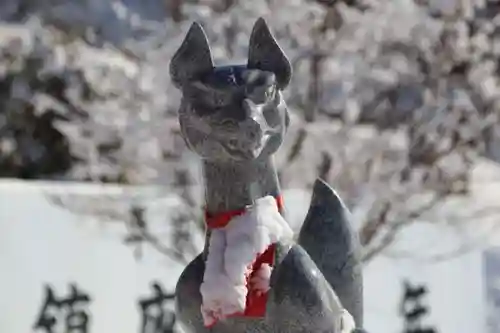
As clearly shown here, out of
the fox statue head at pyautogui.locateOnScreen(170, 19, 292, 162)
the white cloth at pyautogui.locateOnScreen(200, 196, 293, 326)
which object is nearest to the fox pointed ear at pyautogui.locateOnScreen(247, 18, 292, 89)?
the fox statue head at pyautogui.locateOnScreen(170, 19, 292, 162)

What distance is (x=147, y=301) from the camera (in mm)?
2955

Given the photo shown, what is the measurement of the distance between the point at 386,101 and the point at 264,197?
2141 millimetres

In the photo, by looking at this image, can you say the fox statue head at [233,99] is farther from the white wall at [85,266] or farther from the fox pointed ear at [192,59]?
the white wall at [85,266]

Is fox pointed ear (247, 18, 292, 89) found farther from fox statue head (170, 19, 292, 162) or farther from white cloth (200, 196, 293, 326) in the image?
white cloth (200, 196, 293, 326)

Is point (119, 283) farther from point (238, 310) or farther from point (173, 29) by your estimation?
point (238, 310)

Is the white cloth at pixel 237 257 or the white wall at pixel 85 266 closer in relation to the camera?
the white cloth at pixel 237 257

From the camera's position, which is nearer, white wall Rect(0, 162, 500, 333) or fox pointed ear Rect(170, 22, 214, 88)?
fox pointed ear Rect(170, 22, 214, 88)

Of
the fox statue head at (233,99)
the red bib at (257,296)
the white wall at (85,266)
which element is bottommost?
the white wall at (85,266)

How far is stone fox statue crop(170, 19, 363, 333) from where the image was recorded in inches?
50.2

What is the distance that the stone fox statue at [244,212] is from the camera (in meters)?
1.27

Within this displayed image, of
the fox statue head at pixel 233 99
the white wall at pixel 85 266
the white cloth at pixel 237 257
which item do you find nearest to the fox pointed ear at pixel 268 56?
the fox statue head at pixel 233 99

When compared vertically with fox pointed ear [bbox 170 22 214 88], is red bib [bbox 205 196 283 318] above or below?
below

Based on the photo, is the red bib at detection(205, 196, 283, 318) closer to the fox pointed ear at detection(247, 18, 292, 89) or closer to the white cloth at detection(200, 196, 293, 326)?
the white cloth at detection(200, 196, 293, 326)

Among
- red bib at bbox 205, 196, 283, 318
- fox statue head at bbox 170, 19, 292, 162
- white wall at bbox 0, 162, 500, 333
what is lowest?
white wall at bbox 0, 162, 500, 333
